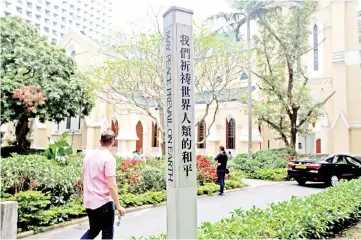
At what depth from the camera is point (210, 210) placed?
25.5 ft

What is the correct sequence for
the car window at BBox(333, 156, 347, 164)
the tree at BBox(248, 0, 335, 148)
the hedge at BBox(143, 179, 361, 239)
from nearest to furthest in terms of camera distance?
the hedge at BBox(143, 179, 361, 239) < the car window at BBox(333, 156, 347, 164) < the tree at BBox(248, 0, 335, 148)

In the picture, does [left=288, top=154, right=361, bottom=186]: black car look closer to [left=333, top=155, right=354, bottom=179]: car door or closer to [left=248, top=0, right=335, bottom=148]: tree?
[left=333, top=155, right=354, bottom=179]: car door

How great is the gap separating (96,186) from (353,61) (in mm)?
20634

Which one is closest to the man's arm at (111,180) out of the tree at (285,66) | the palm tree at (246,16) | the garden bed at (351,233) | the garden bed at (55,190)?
the garden bed at (55,190)

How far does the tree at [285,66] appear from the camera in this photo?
1725cm

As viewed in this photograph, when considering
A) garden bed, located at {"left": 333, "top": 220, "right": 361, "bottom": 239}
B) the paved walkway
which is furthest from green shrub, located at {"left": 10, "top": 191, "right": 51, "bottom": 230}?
garden bed, located at {"left": 333, "top": 220, "right": 361, "bottom": 239}

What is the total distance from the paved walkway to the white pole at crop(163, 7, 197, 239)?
2517 mm

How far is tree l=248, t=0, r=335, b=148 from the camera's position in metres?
17.2

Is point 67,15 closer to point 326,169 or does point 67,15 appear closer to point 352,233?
point 326,169

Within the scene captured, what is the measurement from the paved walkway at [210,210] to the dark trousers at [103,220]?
6.38ft

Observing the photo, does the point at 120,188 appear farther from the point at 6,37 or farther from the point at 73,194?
the point at 6,37

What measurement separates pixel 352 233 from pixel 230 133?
1844cm

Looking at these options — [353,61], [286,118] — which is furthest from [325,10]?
[286,118]

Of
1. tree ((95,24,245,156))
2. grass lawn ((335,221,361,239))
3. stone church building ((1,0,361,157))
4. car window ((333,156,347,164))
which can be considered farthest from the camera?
stone church building ((1,0,361,157))
